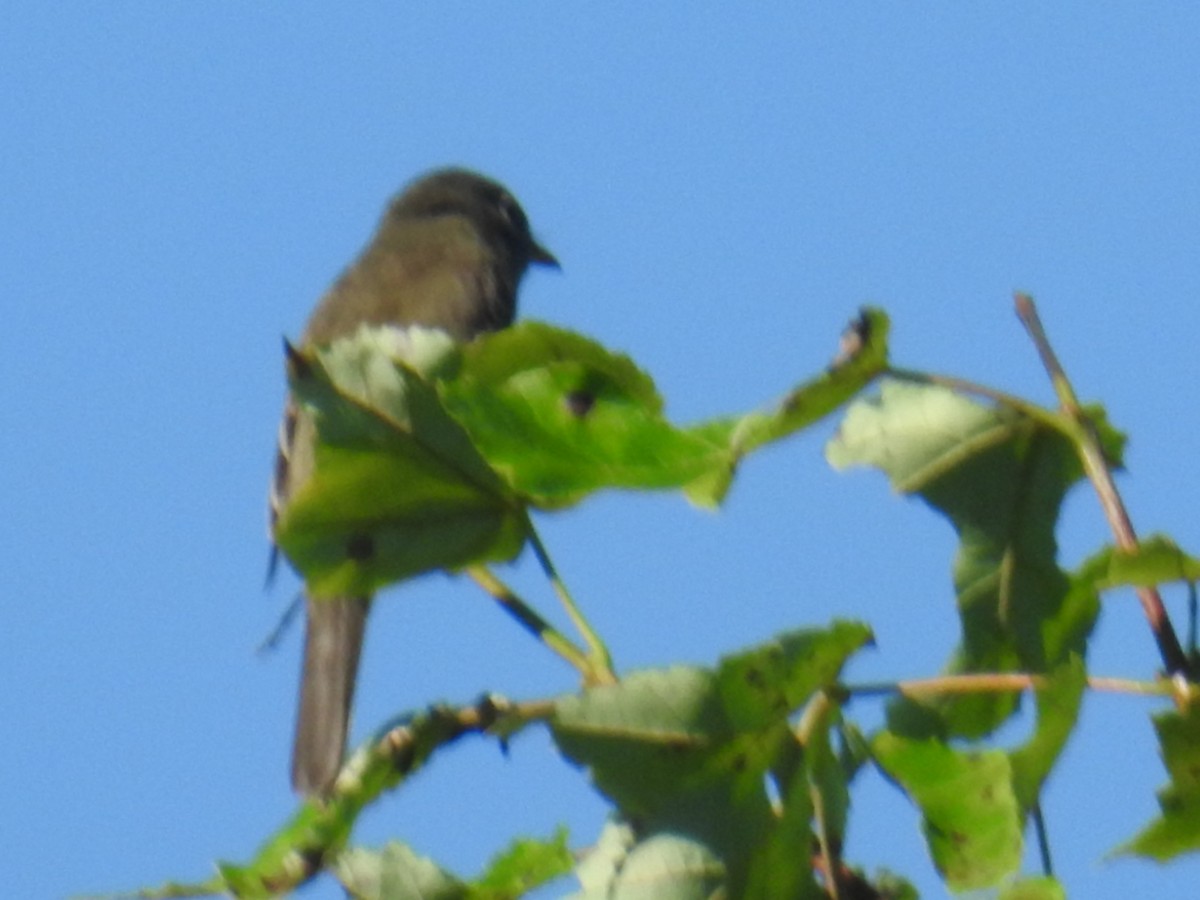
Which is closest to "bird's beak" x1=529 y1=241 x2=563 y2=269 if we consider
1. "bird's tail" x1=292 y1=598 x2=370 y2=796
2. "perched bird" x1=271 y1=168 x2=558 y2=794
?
"perched bird" x1=271 y1=168 x2=558 y2=794

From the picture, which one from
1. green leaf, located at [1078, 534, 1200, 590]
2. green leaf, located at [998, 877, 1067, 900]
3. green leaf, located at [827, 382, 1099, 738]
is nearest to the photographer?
green leaf, located at [998, 877, 1067, 900]

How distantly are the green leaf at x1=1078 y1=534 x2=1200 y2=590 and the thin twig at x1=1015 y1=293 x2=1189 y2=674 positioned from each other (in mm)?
11

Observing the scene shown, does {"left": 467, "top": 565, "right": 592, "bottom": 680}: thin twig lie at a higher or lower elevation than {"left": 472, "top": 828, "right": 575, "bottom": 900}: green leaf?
higher

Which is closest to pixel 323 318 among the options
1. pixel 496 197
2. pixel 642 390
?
pixel 496 197

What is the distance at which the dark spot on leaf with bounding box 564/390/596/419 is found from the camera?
1.86 m

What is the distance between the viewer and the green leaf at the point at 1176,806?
158 cm

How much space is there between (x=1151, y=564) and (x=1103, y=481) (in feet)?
0.36

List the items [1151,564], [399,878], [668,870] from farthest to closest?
[399,878]
[1151,564]
[668,870]

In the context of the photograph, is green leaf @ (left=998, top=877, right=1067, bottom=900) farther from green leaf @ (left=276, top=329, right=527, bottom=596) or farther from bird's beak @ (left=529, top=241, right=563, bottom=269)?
bird's beak @ (left=529, top=241, right=563, bottom=269)

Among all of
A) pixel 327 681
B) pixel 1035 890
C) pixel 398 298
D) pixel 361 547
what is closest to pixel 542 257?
pixel 398 298

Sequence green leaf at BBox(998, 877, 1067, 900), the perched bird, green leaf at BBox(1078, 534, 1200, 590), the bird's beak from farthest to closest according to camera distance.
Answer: the bird's beak < the perched bird < green leaf at BBox(1078, 534, 1200, 590) < green leaf at BBox(998, 877, 1067, 900)

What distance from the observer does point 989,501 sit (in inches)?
77.5

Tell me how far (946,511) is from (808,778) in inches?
19.3

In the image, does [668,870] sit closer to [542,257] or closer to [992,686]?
[992,686]
